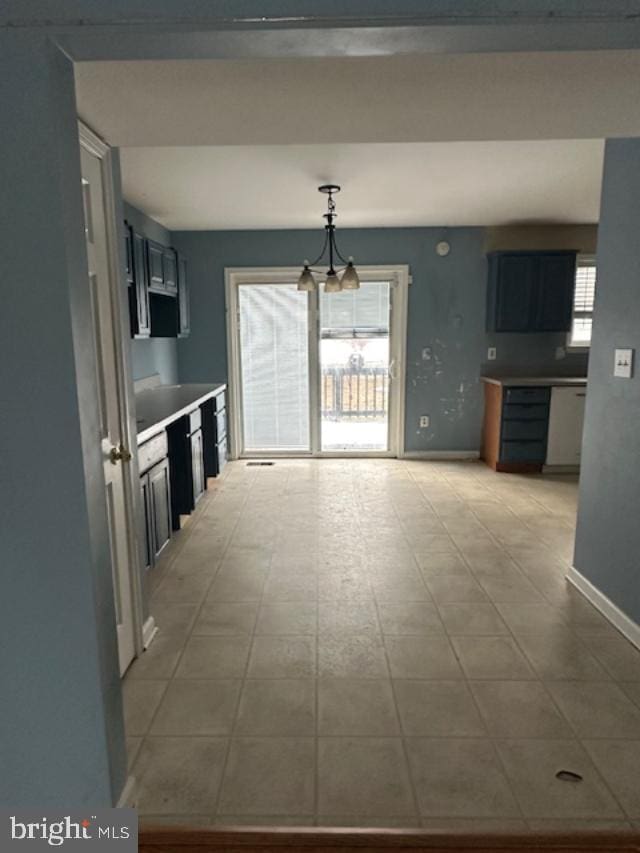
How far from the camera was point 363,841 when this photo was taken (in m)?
1.36

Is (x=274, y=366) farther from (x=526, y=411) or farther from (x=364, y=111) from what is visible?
(x=364, y=111)

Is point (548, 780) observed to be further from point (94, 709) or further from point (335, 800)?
point (94, 709)

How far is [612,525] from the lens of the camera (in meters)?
2.49

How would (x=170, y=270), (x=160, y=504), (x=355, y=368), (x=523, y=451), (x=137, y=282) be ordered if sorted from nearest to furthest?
(x=160, y=504), (x=137, y=282), (x=170, y=270), (x=523, y=451), (x=355, y=368)

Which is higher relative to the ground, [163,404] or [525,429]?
[163,404]

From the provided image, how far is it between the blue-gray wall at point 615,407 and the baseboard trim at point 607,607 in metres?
0.03

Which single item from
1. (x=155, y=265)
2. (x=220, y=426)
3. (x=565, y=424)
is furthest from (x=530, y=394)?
(x=155, y=265)

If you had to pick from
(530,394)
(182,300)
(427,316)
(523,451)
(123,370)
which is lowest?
(523,451)

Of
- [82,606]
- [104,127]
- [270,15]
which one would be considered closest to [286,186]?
[104,127]

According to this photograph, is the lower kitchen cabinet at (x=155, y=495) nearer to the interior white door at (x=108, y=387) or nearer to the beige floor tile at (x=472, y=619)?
the interior white door at (x=108, y=387)

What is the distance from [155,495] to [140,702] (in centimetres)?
121

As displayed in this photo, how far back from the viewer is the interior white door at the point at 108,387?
184 cm

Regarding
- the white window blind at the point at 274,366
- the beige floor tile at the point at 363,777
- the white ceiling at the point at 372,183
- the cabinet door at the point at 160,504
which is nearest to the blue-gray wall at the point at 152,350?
the white ceiling at the point at 372,183

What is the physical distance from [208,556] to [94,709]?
6.44ft
